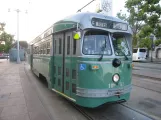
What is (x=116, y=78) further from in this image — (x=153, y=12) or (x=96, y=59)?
(x=153, y=12)

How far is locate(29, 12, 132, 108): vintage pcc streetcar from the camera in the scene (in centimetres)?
546

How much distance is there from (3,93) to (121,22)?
19.6 ft

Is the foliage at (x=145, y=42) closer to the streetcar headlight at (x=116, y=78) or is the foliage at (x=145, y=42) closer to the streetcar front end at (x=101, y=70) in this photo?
the streetcar front end at (x=101, y=70)

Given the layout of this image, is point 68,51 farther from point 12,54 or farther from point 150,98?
point 12,54

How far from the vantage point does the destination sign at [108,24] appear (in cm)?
565

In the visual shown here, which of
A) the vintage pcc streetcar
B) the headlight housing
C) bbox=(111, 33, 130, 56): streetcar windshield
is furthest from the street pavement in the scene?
bbox=(111, 33, 130, 56): streetcar windshield

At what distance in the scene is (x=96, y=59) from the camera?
Result: 18.0ft

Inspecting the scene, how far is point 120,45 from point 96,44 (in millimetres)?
887

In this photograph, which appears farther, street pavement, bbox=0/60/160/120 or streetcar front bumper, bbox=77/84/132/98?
street pavement, bbox=0/60/160/120

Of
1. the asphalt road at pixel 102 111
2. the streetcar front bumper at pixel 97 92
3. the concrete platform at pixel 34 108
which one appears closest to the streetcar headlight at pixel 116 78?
the streetcar front bumper at pixel 97 92

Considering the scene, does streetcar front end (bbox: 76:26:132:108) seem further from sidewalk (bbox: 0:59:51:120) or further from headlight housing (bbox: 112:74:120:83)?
sidewalk (bbox: 0:59:51:120)

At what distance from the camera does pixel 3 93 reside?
9047 mm

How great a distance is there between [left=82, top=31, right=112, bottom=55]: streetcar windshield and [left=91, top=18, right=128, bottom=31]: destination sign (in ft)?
0.71

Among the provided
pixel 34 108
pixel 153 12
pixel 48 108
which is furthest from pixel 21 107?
pixel 153 12
